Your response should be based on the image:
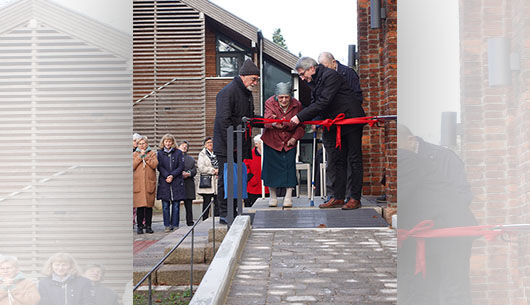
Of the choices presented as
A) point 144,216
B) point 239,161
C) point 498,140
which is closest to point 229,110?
point 239,161

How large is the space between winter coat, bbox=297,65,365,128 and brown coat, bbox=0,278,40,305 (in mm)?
7089

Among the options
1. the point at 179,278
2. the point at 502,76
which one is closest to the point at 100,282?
the point at 502,76

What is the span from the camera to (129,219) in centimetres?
109

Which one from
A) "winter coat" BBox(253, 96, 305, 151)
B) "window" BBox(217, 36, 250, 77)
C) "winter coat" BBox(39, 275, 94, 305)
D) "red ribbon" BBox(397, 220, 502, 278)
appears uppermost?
"window" BBox(217, 36, 250, 77)

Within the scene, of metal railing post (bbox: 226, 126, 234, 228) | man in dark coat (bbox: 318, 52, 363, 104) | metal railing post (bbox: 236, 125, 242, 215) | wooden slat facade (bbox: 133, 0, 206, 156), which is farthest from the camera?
wooden slat facade (bbox: 133, 0, 206, 156)

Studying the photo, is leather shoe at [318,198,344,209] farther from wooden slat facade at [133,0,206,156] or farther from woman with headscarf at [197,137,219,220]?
wooden slat facade at [133,0,206,156]

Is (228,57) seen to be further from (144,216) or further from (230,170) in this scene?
(230,170)

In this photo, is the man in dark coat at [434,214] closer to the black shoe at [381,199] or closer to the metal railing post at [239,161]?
the metal railing post at [239,161]

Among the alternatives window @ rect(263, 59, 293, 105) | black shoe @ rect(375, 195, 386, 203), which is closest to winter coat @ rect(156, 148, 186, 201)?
black shoe @ rect(375, 195, 386, 203)

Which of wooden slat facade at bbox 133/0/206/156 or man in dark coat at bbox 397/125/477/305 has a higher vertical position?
wooden slat facade at bbox 133/0/206/156

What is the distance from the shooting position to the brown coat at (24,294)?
3.06 feet

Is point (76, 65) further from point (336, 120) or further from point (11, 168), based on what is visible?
point (336, 120)

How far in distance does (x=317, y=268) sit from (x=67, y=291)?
4624mm

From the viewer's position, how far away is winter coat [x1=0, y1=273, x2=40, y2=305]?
93 centimetres
